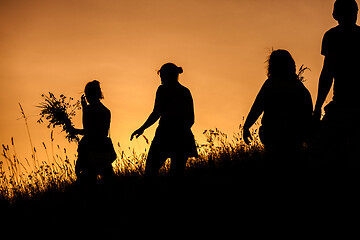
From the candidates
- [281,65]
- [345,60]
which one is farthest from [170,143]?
[345,60]

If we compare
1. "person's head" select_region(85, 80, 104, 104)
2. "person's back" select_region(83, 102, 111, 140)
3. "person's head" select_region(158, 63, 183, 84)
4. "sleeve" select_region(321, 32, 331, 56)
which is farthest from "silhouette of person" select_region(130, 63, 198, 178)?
"sleeve" select_region(321, 32, 331, 56)

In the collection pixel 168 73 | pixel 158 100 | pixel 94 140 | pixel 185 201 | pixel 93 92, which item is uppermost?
pixel 93 92

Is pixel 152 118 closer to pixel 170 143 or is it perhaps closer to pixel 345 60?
pixel 170 143

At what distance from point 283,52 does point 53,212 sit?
370 cm

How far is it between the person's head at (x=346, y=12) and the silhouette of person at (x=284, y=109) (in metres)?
0.59

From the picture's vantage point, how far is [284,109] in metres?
3.72

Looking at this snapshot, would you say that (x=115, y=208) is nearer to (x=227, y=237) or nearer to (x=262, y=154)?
(x=227, y=237)

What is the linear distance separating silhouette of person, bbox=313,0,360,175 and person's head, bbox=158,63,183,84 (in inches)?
84.2

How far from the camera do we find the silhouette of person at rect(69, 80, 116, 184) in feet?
18.1

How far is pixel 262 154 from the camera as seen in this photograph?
6.31 metres

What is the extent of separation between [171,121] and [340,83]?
2.34m

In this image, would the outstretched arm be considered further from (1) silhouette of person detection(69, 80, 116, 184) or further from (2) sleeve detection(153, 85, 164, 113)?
(1) silhouette of person detection(69, 80, 116, 184)

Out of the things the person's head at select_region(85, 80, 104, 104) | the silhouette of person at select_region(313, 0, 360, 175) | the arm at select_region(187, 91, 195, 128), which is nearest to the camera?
the silhouette of person at select_region(313, 0, 360, 175)

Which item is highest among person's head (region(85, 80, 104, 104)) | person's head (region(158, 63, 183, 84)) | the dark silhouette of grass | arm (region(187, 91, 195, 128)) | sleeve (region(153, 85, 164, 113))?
person's head (region(85, 80, 104, 104))
